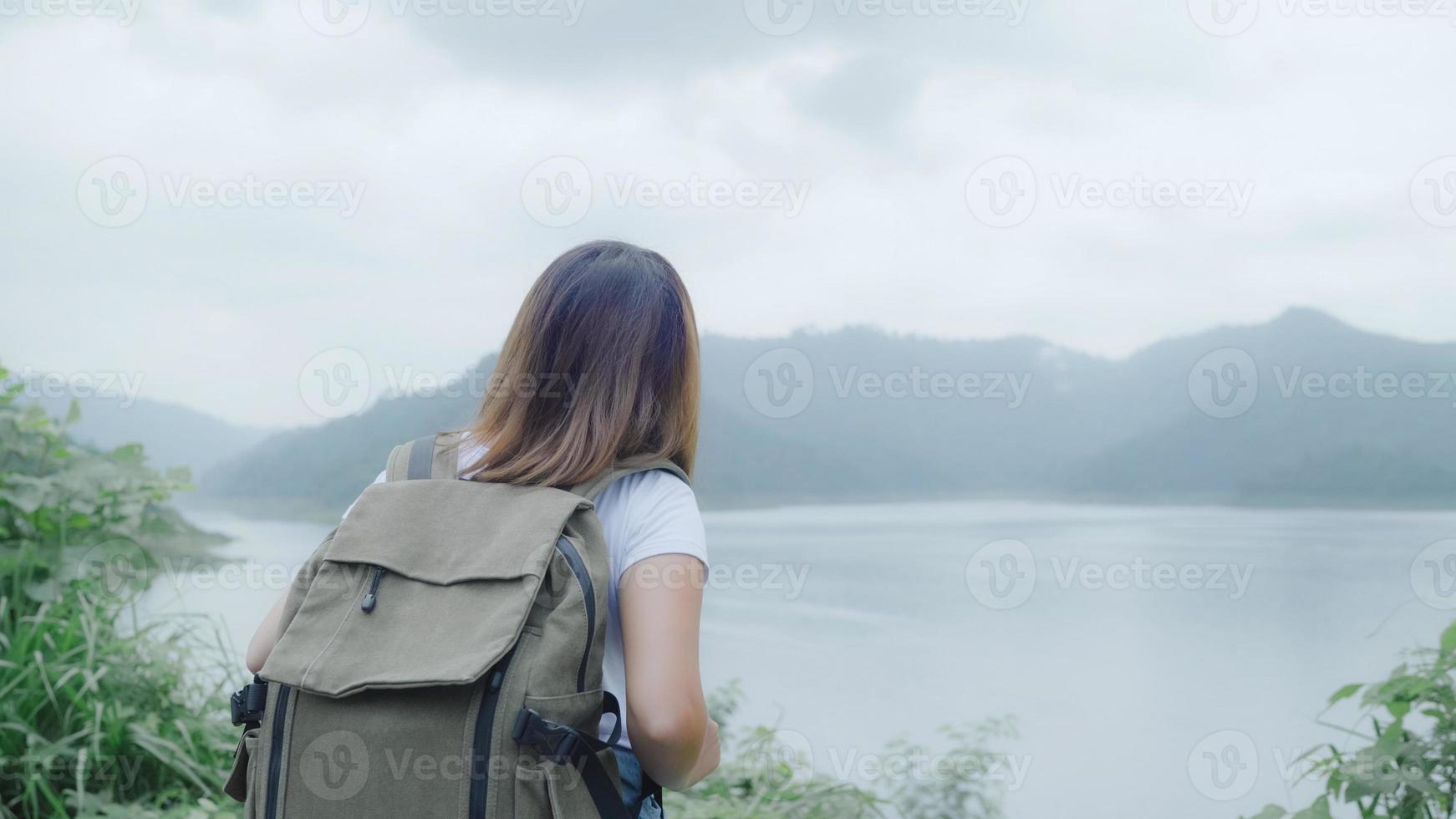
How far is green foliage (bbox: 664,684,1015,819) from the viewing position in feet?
6.41

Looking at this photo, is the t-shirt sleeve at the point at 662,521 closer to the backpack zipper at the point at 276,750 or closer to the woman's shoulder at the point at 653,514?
the woman's shoulder at the point at 653,514

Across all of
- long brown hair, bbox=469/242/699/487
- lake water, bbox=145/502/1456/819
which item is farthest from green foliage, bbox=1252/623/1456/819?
long brown hair, bbox=469/242/699/487

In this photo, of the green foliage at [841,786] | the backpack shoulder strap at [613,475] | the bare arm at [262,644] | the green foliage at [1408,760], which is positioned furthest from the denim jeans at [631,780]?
the green foliage at [1408,760]

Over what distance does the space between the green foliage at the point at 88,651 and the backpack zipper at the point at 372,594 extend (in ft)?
5.11

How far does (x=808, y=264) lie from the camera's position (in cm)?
239

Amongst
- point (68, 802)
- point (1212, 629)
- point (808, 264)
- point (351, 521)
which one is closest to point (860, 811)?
point (1212, 629)

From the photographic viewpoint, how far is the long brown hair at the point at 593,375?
87 centimetres

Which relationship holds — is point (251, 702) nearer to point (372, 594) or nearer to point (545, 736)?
point (372, 594)

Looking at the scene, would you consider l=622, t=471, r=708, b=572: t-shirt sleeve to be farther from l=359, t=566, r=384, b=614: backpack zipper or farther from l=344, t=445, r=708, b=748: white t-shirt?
l=359, t=566, r=384, b=614: backpack zipper

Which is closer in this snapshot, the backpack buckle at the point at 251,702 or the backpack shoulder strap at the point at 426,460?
the backpack buckle at the point at 251,702

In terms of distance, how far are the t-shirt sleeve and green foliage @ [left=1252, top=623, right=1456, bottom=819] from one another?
4.42ft

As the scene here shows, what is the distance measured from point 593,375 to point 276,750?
421 mm

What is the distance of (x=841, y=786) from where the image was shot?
200cm

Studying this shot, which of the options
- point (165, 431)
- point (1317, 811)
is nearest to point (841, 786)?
point (1317, 811)
